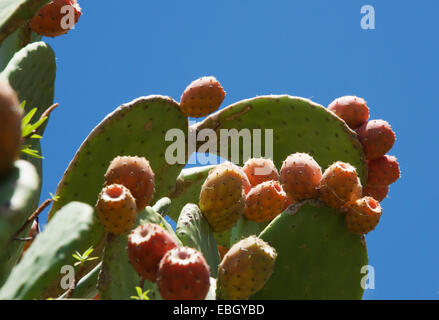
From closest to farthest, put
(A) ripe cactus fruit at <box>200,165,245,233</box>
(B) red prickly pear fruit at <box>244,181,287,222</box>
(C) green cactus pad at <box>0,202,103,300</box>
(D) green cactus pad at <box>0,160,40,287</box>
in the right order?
(D) green cactus pad at <box>0,160,40,287</box>
(C) green cactus pad at <box>0,202,103,300</box>
(A) ripe cactus fruit at <box>200,165,245,233</box>
(B) red prickly pear fruit at <box>244,181,287,222</box>

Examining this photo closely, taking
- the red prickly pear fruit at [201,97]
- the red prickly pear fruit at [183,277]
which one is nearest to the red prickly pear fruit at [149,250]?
the red prickly pear fruit at [183,277]

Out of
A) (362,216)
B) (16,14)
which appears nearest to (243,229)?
(362,216)

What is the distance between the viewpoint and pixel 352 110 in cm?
305

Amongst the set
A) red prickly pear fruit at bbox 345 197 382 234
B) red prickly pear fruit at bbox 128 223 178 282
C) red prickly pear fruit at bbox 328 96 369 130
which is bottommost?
red prickly pear fruit at bbox 345 197 382 234

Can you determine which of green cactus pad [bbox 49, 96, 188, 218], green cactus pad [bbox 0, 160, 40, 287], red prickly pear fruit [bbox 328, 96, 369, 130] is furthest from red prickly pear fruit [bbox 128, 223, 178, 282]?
red prickly pear fruit [bbox 328, 96, 369, 130]

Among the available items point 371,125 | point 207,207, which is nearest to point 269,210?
point 207,207

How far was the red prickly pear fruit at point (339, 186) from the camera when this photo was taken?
6.99 feet

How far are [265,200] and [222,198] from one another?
7.9 inches

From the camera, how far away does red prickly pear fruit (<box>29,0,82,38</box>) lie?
2.71 metres

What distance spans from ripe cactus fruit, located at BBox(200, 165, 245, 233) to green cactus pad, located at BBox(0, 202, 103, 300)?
80 centimetres

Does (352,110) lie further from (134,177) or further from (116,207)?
(116,207)

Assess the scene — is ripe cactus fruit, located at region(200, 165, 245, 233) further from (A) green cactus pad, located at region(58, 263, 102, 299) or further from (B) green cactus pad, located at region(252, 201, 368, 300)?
(A) green cactus pad, located at region(58, 263, 102, 299)

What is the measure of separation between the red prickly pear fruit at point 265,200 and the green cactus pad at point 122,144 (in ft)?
1.67
